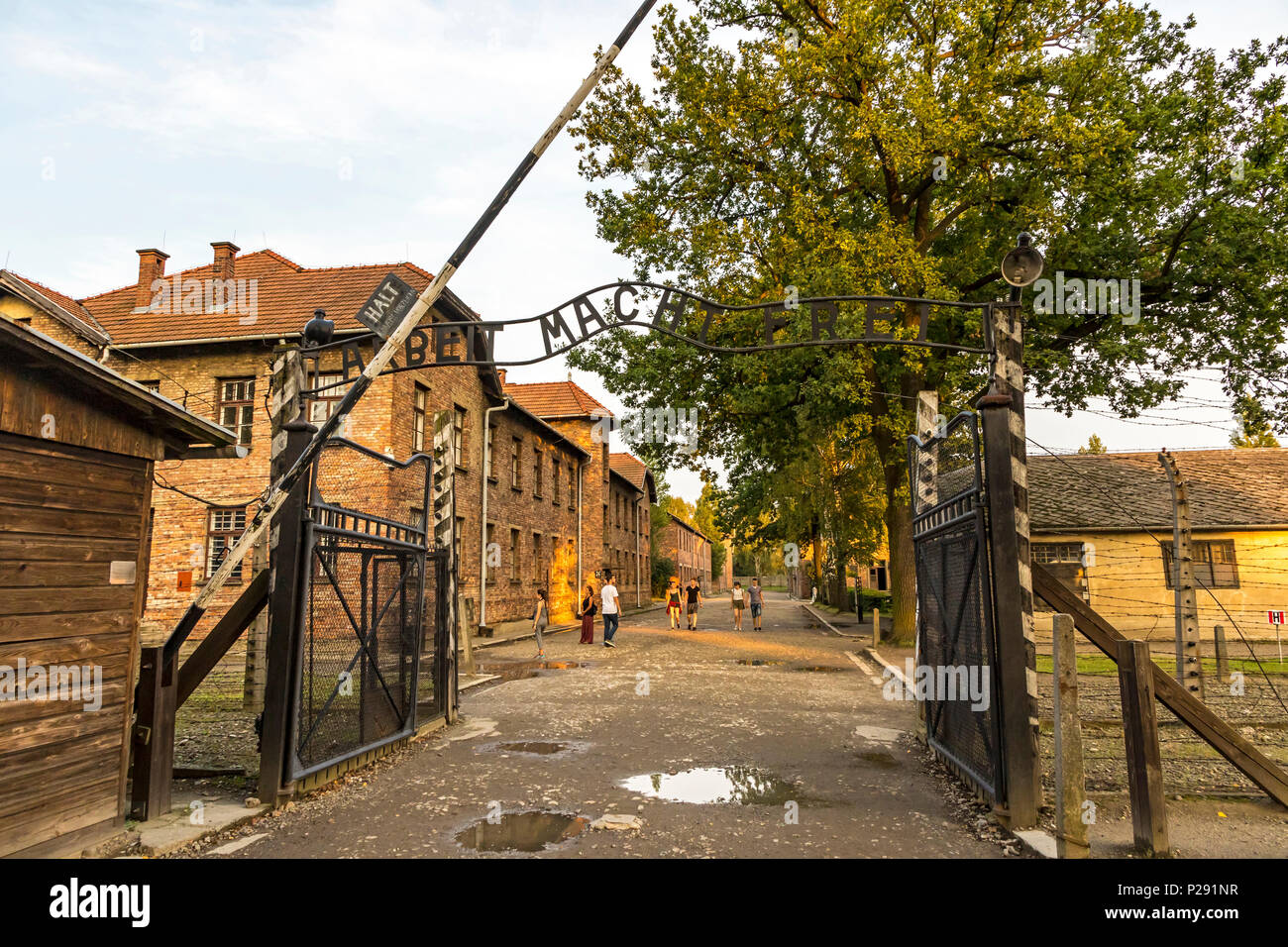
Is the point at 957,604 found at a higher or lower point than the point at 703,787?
higher

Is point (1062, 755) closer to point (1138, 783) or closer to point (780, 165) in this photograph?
point (1138, 783)

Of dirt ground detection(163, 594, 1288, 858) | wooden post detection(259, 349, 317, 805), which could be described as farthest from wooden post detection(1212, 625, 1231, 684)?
wooden post detection(259, 349, 317, 805)

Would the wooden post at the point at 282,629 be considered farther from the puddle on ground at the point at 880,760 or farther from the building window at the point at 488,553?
the building window at the point at 488,553

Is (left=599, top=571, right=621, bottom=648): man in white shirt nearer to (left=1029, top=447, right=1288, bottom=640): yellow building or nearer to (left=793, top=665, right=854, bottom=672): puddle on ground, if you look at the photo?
(left=793, top=665, right=854, bottom=672): puddle on ground

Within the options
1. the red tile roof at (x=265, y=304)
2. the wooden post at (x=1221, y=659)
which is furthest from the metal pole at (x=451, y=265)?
the wooden post at (x=1221, y=659)

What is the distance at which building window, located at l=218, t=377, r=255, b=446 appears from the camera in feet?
66.1

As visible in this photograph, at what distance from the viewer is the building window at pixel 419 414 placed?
20.5m

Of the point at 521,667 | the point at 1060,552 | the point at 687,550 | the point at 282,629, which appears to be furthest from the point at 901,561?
the point at 687,550

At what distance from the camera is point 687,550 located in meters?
78.2

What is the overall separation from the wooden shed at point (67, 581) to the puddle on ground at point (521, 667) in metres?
9.55

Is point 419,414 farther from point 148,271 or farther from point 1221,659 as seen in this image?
point 1221,659

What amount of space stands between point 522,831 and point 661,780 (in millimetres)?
1841
